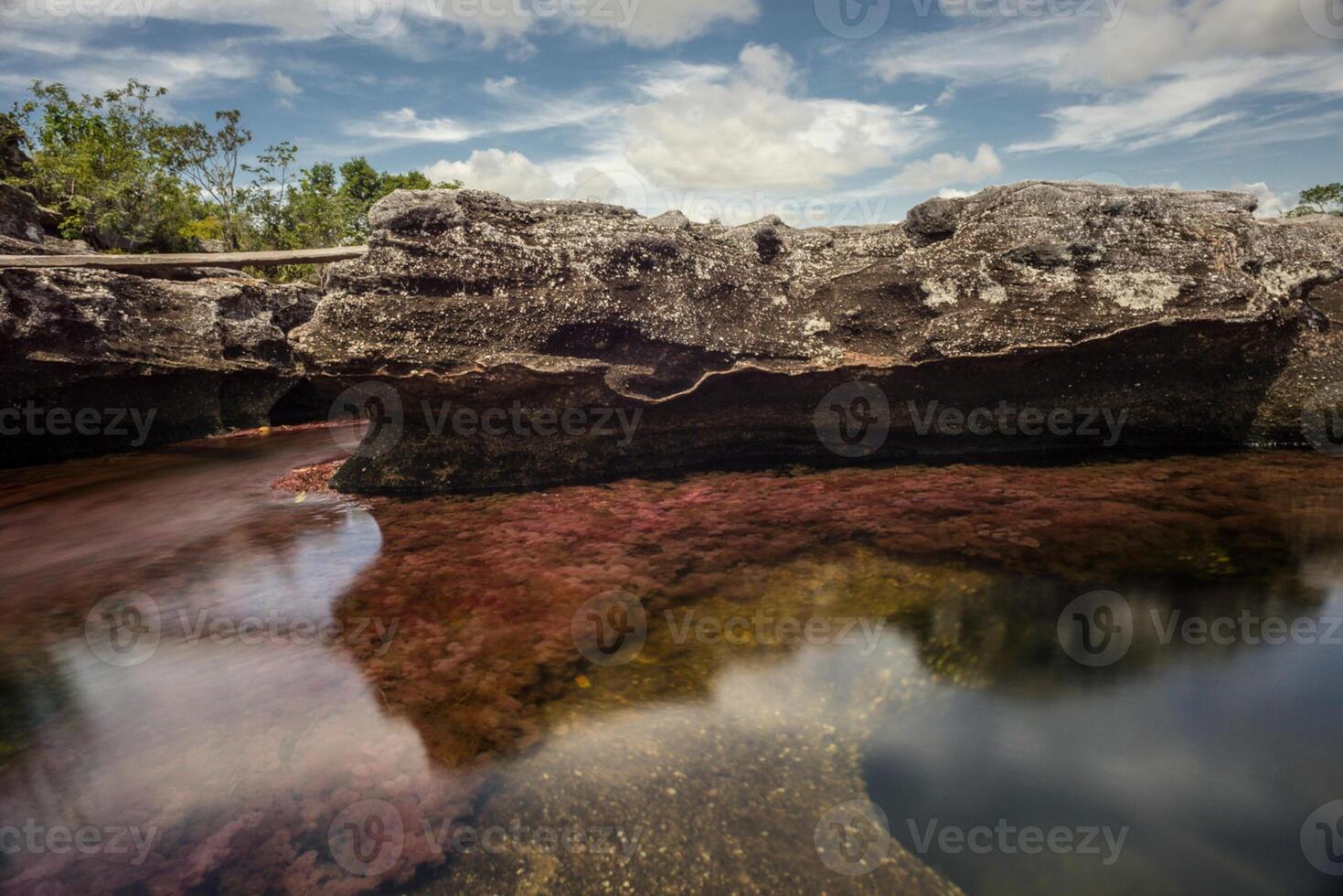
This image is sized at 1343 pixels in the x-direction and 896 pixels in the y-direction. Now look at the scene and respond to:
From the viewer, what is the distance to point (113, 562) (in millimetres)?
6727

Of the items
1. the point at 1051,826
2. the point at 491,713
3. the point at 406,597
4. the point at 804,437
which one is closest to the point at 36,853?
the point at 491,713

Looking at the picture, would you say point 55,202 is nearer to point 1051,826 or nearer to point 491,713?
point 491,713

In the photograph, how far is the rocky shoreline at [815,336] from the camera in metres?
7.79

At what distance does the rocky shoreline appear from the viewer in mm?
7789
